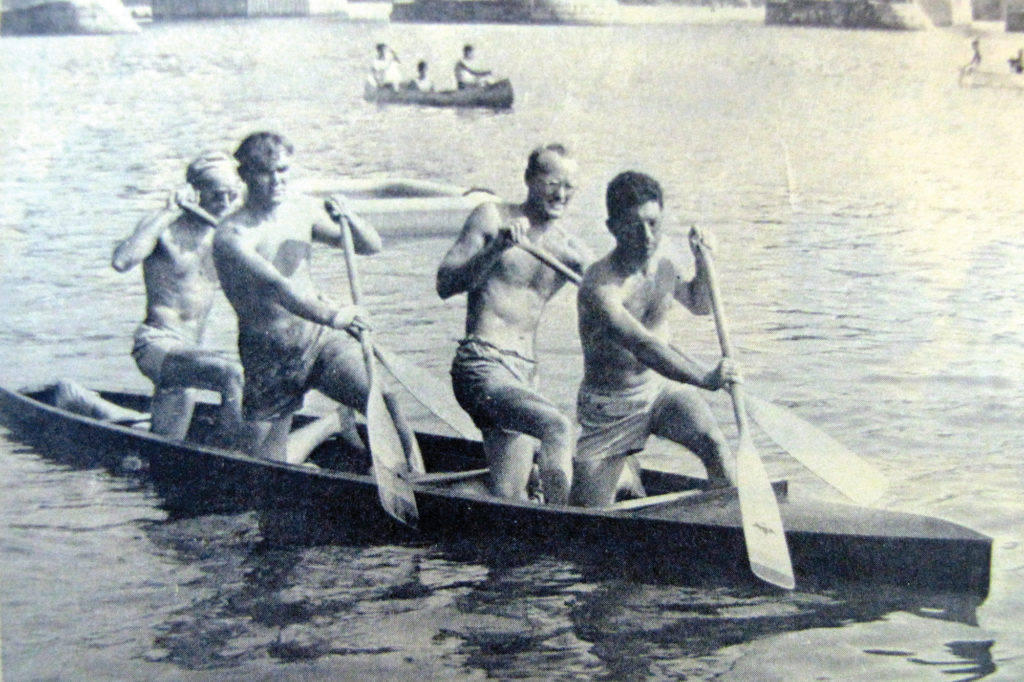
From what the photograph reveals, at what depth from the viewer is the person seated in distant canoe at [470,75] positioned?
13.1 m

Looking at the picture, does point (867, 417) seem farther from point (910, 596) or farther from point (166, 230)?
point (166, 230)

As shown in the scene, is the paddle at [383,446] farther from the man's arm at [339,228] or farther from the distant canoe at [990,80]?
the distant canoe at [990,80]

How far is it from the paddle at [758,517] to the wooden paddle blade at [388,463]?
40.4 inches

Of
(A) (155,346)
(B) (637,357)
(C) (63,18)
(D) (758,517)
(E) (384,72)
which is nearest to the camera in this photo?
(D) (758,517)

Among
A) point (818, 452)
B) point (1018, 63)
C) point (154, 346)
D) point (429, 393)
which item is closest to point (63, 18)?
point (154, 346)

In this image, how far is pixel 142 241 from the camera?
4809mm

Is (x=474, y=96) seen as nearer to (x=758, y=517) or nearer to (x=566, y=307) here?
(x=566, y=307)

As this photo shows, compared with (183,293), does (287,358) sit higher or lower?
lower

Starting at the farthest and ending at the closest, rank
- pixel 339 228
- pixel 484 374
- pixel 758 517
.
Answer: pixel 339 228 → pixel 484 374 → pixel 758 517

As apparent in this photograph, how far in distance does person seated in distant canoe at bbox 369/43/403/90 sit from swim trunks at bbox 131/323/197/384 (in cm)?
775

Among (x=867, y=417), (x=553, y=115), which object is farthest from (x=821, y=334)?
(x=553, y=115)

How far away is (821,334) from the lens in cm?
689

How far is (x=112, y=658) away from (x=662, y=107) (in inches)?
362

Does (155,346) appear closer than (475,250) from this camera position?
No
